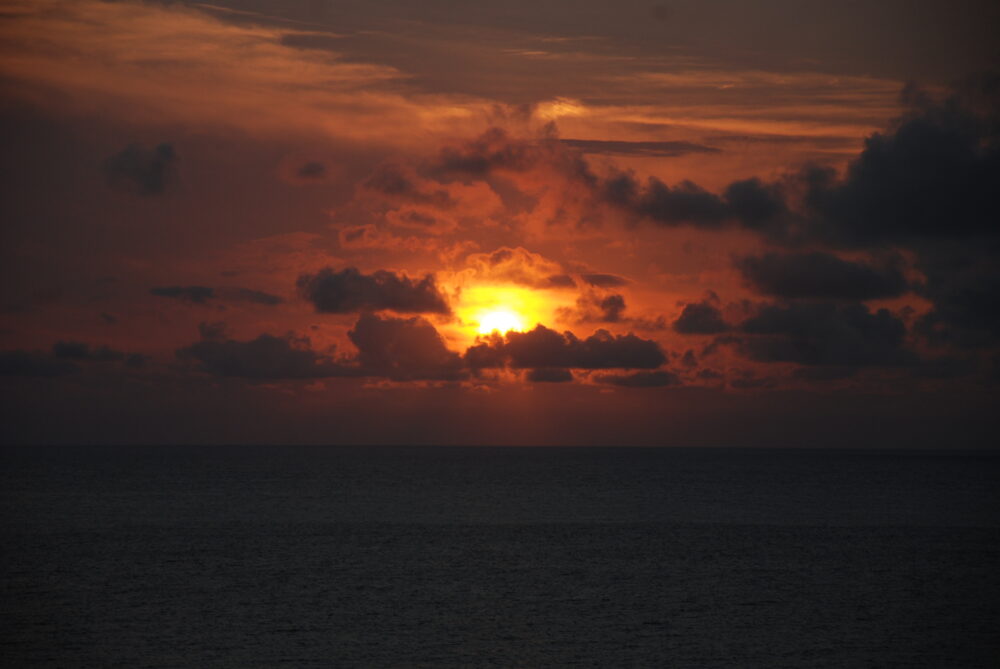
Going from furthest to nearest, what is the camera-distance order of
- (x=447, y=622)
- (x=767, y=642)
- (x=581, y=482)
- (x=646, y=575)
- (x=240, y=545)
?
(x=581, y=482)
(x=240, y=545)
(x=646, y=575)
(x=447, y=622)
(x=767, y=642)

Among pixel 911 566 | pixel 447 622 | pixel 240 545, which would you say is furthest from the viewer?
pixel 240 545

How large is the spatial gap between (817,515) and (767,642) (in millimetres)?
75779

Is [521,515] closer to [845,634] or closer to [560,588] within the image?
[560,588]

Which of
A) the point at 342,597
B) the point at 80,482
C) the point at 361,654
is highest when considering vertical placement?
the point at 80,482

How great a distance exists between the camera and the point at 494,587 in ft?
203

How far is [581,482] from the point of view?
193 meters

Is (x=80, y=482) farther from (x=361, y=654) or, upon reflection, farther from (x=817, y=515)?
(x=361, y=654)

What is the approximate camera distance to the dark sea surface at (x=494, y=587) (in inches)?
1789

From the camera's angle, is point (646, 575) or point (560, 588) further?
point (646, 575)

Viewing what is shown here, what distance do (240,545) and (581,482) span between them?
380ft

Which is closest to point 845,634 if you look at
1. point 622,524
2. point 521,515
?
point 622,524

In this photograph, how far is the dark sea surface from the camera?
45.4 metres

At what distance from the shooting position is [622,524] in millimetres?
105438

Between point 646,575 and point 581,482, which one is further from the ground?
point 581,482
